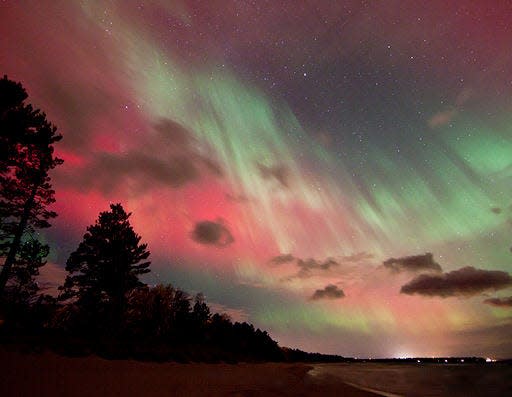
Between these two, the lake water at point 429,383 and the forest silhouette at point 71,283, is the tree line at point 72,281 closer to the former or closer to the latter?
the forest silhouette at point 71,283

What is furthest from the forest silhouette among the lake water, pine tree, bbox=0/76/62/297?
the lake water

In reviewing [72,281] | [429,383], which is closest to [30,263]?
[72,281]

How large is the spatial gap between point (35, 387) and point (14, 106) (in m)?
21.1

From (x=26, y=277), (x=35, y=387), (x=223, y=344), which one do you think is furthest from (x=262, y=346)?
(x=35, y=387)

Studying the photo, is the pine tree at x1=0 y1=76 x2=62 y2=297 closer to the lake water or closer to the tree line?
the tree line

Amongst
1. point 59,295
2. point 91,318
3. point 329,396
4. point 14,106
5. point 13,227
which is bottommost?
point 329,396

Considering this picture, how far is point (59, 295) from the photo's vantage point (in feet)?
106

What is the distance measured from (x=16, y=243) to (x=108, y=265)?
1103 cm

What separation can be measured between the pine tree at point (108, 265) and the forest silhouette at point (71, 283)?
9cm

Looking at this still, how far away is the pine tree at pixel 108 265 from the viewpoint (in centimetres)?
3269

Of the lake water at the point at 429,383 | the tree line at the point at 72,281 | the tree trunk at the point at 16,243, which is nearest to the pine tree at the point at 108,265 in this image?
the tree line at the point at 72,281

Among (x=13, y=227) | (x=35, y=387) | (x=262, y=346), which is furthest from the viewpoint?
(x=262, y=346)

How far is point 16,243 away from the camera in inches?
920

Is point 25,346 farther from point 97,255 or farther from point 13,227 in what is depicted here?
point 97,255
